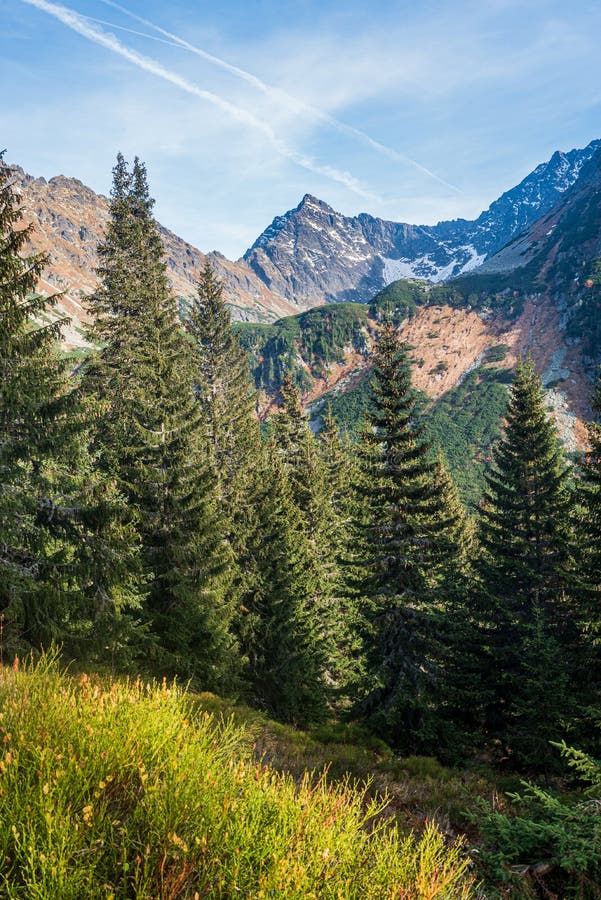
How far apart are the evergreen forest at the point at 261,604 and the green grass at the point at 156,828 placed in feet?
0.09

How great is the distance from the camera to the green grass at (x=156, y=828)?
6.58 feet

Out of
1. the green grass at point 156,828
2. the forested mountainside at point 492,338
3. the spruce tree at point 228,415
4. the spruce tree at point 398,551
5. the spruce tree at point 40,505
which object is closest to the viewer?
the green grass at point 156,828

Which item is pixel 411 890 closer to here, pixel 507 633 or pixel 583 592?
pixel 583 592

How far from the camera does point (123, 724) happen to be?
292cm

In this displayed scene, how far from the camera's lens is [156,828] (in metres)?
2.29

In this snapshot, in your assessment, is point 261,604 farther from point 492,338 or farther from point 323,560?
point 492,338

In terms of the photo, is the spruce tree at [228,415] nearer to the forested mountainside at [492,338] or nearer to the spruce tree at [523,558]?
the spruce tree at [523,558]

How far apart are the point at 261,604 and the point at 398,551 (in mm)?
9283

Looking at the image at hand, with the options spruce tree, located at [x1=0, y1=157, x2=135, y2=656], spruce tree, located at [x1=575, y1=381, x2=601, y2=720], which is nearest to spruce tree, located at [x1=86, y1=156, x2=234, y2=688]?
spruce tree, located at [x1=0, y1=157, x2=135, y2=656]

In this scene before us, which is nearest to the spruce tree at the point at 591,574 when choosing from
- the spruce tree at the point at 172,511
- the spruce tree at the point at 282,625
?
the spruce tree at the point at 282,625

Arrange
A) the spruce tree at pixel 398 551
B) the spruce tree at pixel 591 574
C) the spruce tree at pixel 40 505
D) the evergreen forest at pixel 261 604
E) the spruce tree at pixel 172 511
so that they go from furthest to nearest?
the spruce tree at pixel 398 551 → the spruce tree at pixel 591 574 → the spruce tree at pixel 172 511 → the spruce tree at pixel 40 505 → the evergreen forest at pixel 261 604

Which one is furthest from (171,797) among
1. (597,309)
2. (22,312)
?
(597,309)

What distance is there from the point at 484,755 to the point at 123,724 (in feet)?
56.1

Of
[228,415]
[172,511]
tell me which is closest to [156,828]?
[172,511]
